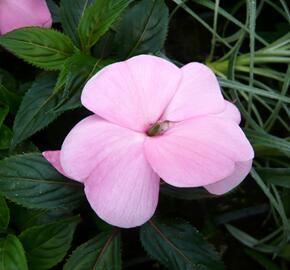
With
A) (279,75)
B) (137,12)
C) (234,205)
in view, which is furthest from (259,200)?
(137,12)

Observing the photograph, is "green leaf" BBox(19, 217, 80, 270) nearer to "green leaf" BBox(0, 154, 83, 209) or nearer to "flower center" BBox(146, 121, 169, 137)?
"green leaf" BBox(0, 154, 83, 209)

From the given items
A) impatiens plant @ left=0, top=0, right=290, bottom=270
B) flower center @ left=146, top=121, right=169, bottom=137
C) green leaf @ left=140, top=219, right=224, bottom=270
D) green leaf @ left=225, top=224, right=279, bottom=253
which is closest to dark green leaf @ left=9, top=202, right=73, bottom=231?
impatiens plant @ left=0, top=0, right=290, bottom=270


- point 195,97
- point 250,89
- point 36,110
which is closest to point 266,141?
point 250,89

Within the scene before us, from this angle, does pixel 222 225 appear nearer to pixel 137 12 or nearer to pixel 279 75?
pixel 279 75

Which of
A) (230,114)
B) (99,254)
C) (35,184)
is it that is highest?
(230,114)

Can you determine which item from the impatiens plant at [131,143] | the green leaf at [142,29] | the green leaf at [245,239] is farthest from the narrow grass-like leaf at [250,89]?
the green leaf at [245,239]

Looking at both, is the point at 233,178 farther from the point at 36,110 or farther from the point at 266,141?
the point at 36,110

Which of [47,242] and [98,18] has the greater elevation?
[98,18]

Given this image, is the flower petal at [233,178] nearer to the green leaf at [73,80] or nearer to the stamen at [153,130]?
the stamen at [153,130]
